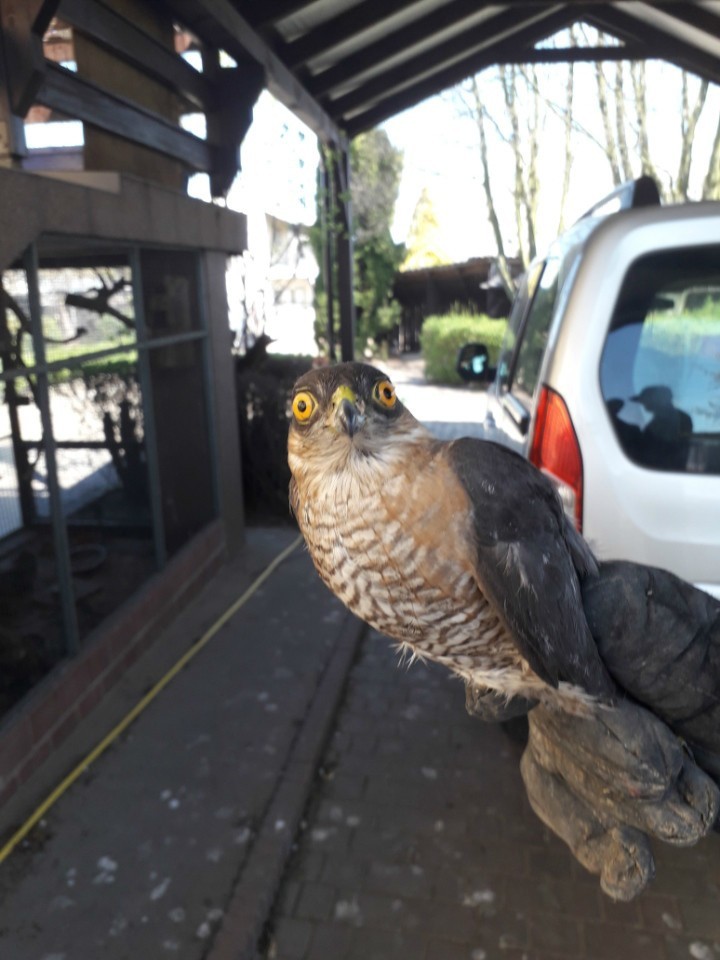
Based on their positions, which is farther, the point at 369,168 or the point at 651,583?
the point at 369,168

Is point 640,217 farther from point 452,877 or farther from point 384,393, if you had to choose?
point 452,877

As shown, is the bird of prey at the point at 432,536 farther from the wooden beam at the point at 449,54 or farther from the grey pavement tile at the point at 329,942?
the wooden beam at the point at 449,54

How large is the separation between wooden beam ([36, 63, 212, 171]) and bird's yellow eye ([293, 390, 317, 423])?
9.78ft

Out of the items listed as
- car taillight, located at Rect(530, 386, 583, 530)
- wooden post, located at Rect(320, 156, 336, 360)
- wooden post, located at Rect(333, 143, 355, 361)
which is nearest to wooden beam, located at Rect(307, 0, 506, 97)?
wooden post, located at Rect(320, 156, 336, 360)

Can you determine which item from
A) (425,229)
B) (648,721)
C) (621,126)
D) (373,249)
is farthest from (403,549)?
(425,229)

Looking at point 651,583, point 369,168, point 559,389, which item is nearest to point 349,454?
point 651,583

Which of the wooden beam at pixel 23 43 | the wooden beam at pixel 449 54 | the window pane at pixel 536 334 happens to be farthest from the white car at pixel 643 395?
Result: the wooden beam at pixel 449 54

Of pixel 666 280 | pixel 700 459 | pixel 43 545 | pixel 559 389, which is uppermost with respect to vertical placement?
pixel 666 280

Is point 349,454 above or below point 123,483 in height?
above

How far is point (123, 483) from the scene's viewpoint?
212 inches

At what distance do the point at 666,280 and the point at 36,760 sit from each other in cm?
383

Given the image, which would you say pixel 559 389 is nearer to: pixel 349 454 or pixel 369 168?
pixel 349 454

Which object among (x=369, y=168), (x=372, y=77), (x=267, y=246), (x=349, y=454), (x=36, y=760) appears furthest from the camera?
(x=369, y=168)

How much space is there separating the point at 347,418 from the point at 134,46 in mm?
4494
